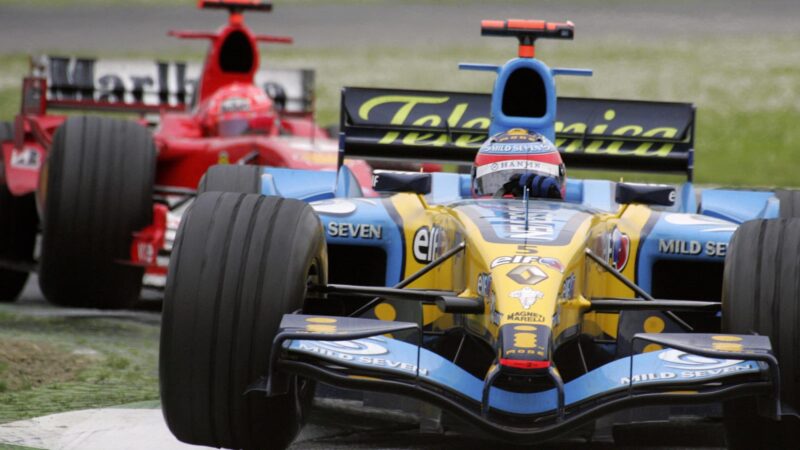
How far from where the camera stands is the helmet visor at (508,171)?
25.0 feet

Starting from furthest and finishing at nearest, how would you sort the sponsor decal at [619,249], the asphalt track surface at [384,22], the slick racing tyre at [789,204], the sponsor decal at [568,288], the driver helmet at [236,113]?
the asphalt track surface at [384,22] < the driver helmet at [236,113] < the slick racing tyre at [789,204] < the sponsor decal at [619,249] < the sponsor decal at [568,288]

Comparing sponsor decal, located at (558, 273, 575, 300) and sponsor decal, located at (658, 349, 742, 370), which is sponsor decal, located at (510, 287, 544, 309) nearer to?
sponsor decal, located at (558, 273, 575, 300)

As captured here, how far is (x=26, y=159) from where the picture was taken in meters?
12.3

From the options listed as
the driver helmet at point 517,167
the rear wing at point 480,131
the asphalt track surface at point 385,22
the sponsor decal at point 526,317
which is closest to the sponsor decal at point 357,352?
the sponsor decal at point 526,317

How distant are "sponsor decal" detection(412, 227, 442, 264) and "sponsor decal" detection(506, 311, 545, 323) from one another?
162 centimetres

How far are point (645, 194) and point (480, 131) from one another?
2393mm

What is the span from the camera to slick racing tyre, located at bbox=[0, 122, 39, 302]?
39.9ft

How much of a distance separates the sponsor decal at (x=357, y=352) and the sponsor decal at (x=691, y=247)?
1.94 m

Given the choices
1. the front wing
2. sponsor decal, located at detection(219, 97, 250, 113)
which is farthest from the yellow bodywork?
sponsor decal, located at detection(219, 97, 250, 113)

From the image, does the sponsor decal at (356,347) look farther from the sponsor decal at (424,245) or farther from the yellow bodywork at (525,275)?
the sponsor decal at (424,245)

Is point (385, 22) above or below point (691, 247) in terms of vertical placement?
above

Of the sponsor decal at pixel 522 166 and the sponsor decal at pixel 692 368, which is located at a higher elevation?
the sponsor decal at pixel 522 166

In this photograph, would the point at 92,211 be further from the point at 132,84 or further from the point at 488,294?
the point at 488,294

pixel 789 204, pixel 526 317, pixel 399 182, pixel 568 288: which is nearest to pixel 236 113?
pixel 789 204
